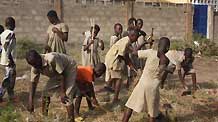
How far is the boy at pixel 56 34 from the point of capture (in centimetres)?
760

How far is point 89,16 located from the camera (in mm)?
14852

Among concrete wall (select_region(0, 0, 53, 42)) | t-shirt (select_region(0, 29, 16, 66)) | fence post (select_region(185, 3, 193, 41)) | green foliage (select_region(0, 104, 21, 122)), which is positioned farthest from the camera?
fence post (select_region(185, 3, 193, 41))

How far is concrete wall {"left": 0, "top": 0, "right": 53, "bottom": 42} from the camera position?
1376 centimetres

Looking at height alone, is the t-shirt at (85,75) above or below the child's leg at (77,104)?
above

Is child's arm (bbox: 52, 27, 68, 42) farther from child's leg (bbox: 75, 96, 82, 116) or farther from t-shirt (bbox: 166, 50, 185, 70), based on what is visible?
t-shirt (bbox: 166, 50, 185, 70)

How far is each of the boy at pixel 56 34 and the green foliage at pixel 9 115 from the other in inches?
50.0

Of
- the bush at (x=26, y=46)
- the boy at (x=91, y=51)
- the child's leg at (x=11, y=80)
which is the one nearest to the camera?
the child's leg at (x=11, y=80)

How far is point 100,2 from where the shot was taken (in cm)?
1504

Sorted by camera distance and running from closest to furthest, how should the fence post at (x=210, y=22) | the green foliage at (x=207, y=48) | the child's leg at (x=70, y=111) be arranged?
the child's leg at (x=70, y=111) < the green foliage at (x=207, y=48) < the fence post at (x=210, y=22)

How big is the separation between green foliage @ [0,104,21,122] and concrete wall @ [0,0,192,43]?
7.01m

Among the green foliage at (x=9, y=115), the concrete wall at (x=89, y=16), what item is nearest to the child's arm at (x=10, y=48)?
the green foliage at (x=9, y=115)

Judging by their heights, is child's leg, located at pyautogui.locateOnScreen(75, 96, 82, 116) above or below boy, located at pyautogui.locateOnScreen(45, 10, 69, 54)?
below

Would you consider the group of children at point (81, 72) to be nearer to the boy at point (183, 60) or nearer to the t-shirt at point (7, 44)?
the t-shirt at point (7, 44)

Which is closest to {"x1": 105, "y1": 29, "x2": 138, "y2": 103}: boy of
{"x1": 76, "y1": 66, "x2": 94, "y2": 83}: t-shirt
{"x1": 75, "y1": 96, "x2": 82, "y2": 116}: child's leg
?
{"x1": 76, "y1": 66, "x2": 94, "y2": 83}: t-shirt
